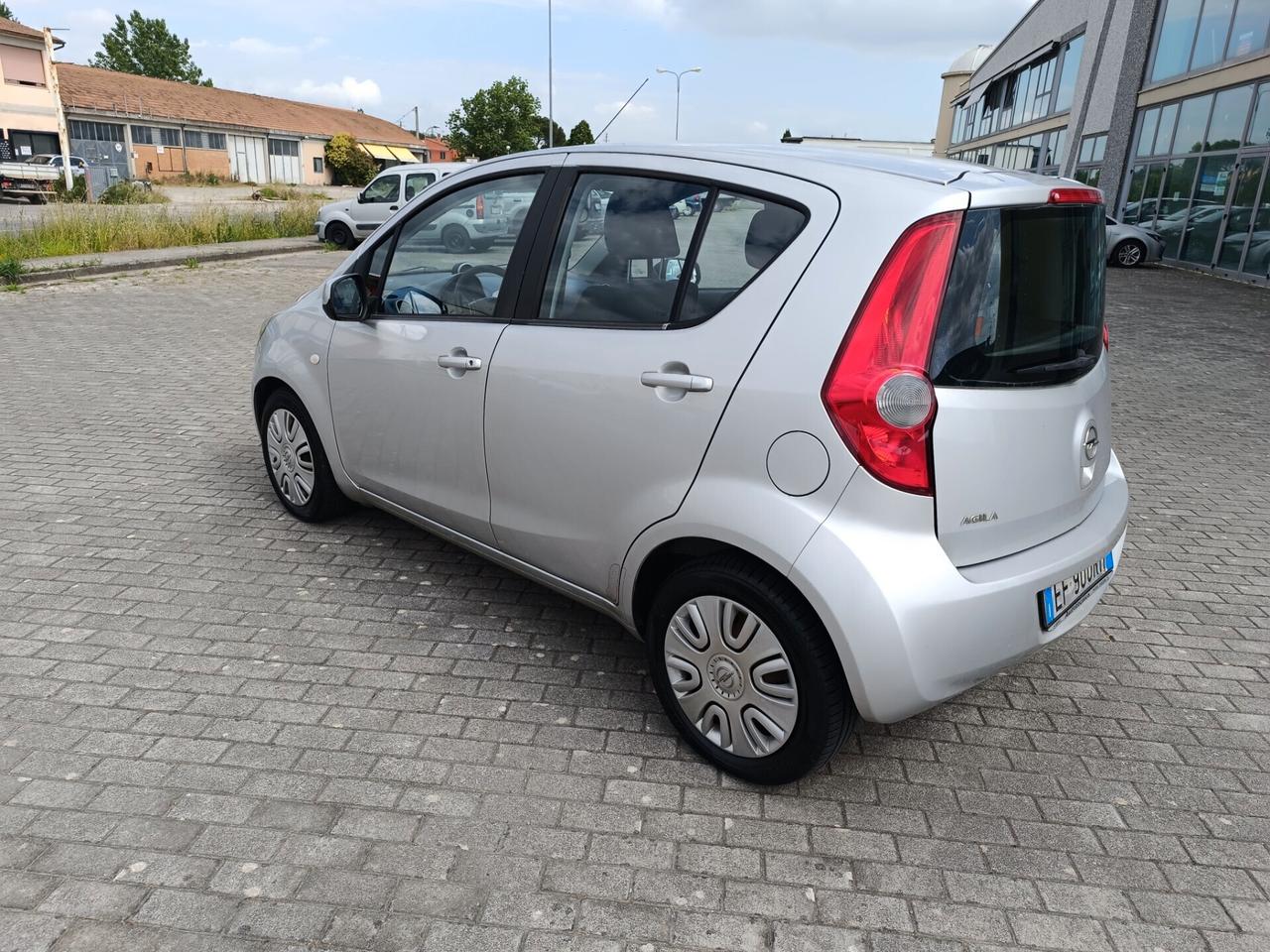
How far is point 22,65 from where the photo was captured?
41.9 m

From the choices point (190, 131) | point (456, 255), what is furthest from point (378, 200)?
point (190, 131)

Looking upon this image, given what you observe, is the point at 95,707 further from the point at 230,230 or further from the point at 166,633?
the point at 230,230

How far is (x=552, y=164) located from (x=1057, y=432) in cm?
188

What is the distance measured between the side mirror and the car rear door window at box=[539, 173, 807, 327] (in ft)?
3.47

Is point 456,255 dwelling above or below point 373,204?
above

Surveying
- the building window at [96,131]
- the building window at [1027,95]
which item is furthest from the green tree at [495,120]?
the building window at [1027,95]

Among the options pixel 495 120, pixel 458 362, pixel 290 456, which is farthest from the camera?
pixel 495 120

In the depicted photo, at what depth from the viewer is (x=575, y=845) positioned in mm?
2549

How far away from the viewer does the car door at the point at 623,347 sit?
103 inches

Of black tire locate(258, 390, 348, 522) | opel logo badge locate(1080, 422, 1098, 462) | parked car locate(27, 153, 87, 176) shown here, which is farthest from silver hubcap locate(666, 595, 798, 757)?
parked car locate(27, 153, 87, 176)

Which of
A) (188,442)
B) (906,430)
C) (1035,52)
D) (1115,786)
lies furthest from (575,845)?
(1035,52)

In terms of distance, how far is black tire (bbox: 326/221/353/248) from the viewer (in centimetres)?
2164

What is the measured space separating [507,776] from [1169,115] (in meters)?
23.6

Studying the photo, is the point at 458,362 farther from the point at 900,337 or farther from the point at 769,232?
the point at 900,337
